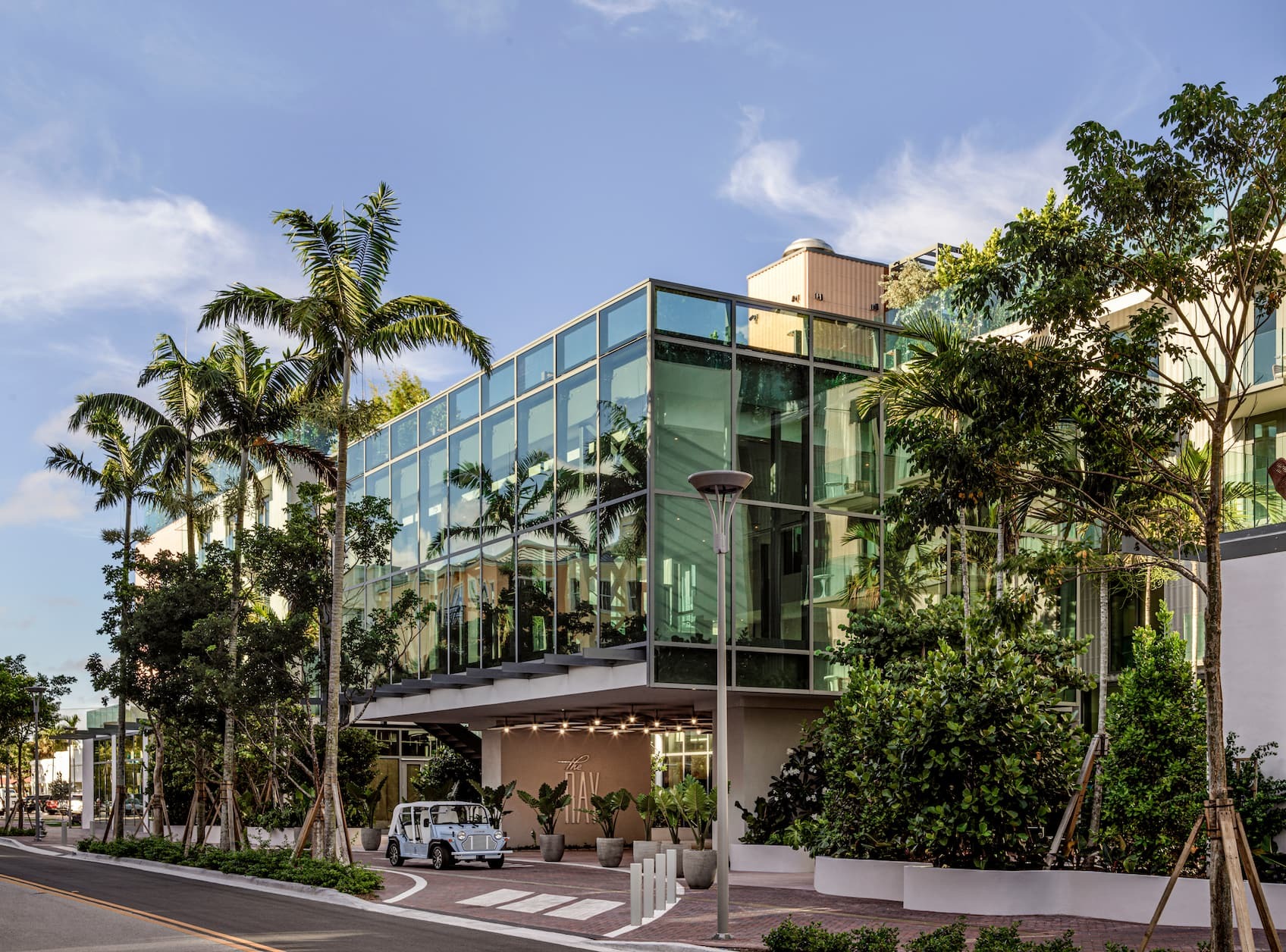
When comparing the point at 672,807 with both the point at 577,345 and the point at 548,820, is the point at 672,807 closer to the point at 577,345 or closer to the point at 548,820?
the point at 548,820

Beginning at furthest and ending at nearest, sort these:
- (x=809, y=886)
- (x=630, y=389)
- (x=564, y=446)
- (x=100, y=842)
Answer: (x=100, y=842) < (x=564, y=446) < (x=630, y=389) < (x=809, y=886)

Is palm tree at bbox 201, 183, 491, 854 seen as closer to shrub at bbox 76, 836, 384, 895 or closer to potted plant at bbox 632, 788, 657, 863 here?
shrub at bbox 76, 836, 384, 895

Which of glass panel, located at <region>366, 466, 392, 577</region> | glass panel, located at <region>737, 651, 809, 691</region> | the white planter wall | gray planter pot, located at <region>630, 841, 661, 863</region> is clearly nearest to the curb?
the white planter wall

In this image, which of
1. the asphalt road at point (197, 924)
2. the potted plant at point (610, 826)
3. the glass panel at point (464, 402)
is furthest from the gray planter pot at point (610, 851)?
the glass panel at point (464, 402)

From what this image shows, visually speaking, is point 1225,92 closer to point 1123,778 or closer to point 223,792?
point 1123,778

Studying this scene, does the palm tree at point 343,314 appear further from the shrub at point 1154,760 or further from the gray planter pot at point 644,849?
the shrub at point 1154,760

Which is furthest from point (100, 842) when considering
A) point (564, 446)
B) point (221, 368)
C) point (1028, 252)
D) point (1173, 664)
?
point (1028, 252)

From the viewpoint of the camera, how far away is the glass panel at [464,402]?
3594cm

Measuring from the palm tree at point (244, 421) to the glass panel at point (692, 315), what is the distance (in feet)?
28.1

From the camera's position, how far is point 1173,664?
18781 mm

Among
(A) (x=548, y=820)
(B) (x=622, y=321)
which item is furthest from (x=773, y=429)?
(A) (x=548, y=820)

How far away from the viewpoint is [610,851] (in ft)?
100

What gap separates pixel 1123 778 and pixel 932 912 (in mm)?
3295

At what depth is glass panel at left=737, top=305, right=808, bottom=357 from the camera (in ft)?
97.7
